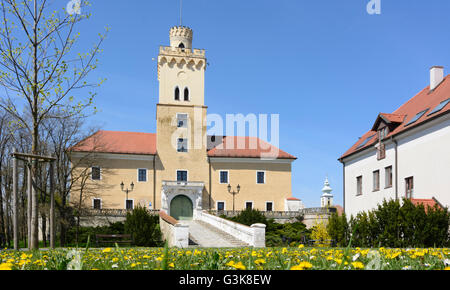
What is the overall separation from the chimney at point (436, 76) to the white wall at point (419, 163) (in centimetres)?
501

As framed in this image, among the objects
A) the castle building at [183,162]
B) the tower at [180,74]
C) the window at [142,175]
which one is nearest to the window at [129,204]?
the castle building at [183,162]

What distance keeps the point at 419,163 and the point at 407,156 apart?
1392mm

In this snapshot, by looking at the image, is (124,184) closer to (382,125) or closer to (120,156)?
(120,156)

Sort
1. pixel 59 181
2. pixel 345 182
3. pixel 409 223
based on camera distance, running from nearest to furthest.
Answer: pixel 409 223, pixel 345 182, pixel 59 181

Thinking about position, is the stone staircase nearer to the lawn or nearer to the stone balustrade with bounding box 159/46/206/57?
the lawn

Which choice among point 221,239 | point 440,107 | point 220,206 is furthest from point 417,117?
point 220,206

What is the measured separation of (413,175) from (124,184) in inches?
1236

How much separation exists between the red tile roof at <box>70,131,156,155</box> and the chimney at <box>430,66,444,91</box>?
2957 centimetres

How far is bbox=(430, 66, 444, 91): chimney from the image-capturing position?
28391mm

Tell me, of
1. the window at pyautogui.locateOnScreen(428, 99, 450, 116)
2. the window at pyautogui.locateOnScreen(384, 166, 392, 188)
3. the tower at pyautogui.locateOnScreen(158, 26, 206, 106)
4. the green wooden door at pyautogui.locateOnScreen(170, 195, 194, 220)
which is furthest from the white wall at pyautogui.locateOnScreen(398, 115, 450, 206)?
the tower at pyautogui.locateOnScreen(158, 26, 206, 106)

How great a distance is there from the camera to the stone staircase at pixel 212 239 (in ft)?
80.4

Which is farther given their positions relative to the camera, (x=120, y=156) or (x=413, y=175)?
(x=120, y=156)

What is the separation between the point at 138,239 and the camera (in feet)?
88.6
